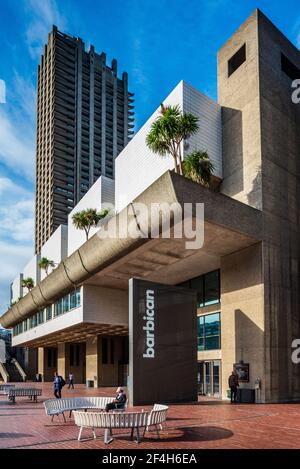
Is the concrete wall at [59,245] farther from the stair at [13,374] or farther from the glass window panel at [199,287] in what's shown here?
the glass window panel at [199,287]

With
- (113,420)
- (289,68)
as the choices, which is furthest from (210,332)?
(113,420)

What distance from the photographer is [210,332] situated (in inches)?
1088

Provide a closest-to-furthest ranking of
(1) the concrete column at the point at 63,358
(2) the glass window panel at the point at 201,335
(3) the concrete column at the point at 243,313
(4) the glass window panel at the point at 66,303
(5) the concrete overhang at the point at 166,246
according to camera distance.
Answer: (5) the concrete overhang at the point at 166,246, (3) the concrete column at the point at 243,313, (2) the glass window panel at the point at 201,335, (4) the glass window panel at the point at 66,303, (1) the concrete column at the point at 63,358

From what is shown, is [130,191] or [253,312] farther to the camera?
[130,191]

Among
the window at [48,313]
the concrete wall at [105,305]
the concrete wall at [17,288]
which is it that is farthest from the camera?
the concrete wall at [17,288]

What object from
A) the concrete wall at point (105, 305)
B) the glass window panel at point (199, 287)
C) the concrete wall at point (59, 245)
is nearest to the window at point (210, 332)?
the glass window panel at point (199, 287)

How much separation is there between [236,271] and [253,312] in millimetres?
2505

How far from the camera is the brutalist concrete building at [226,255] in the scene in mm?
20656

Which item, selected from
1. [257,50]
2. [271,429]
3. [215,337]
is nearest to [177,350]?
[215,337]

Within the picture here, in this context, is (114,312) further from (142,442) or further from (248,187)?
(142,442)

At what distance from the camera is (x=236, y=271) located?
80.4ft

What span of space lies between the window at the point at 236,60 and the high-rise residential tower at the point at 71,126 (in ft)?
310

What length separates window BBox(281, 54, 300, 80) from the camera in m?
28.4

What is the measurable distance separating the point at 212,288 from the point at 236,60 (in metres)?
14.0
